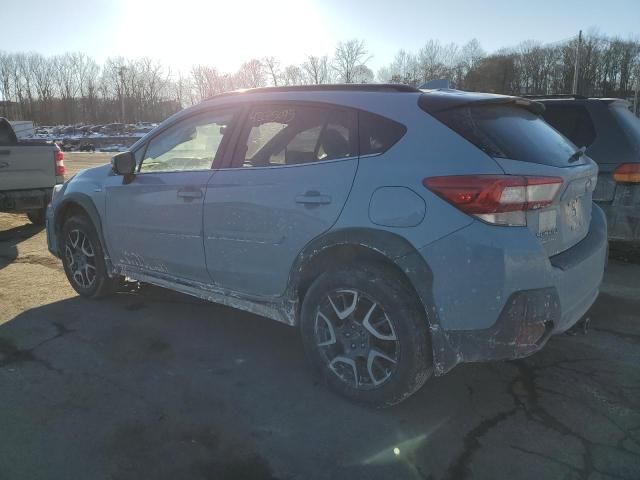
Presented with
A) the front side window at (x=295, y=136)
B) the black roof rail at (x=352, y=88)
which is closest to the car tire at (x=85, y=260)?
the front side window at (x=295, y=136)

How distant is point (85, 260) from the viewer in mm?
4945

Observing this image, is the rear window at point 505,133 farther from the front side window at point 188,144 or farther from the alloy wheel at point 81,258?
Result: the alloy wheel at point 81,258

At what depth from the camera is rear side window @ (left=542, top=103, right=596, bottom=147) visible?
5266 millimetres

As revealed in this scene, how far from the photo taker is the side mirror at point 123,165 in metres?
4.27

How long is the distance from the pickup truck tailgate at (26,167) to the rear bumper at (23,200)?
0.07 m

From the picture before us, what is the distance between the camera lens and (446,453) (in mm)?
2617

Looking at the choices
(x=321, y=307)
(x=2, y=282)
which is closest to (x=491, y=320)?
(x=321, y=307)

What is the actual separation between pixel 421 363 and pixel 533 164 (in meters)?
1.19

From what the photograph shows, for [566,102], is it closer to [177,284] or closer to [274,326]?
[274,326]

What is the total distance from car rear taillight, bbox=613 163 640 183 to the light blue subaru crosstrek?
1797 mm

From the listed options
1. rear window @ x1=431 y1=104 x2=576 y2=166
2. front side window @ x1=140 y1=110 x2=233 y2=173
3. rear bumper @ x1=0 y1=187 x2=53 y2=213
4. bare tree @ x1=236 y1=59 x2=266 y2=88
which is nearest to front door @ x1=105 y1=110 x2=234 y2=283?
front side window @ x1=140 y1=110 x2=233 y2=173

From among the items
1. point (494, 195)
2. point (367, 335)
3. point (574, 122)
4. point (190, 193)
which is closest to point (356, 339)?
point (367, 335)

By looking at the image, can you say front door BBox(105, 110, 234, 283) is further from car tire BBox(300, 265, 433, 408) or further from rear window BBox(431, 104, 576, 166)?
rear window BBox(431, 104, 576, 166)

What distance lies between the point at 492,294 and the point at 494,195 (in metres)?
0.48
